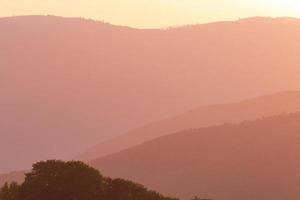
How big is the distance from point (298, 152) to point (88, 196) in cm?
16853

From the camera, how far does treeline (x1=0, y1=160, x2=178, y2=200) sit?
33.5 m

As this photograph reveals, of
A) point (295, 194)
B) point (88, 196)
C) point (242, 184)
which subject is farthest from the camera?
point (242, 184)

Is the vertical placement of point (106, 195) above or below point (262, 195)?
below

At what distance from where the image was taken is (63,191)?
33750 mm

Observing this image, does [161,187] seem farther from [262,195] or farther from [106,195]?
Answer: [106,195]

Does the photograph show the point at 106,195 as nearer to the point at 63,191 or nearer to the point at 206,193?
the point at 63,191

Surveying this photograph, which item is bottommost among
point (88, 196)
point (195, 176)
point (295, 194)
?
point (88, 196)

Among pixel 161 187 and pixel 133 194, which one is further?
pixel 161 187

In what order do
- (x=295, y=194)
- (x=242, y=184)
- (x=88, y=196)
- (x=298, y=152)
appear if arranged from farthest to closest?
(x=298, y=152), (x=242, y=184), (x=295, y=194), (x=88, y=196)

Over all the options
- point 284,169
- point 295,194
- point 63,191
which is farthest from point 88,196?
point 284,169

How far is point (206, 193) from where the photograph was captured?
594 ft

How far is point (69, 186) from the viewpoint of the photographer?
33.8 metres

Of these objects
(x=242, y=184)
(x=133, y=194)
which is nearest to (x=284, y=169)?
(x=242, y=184)

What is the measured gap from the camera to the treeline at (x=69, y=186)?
1320 inches
